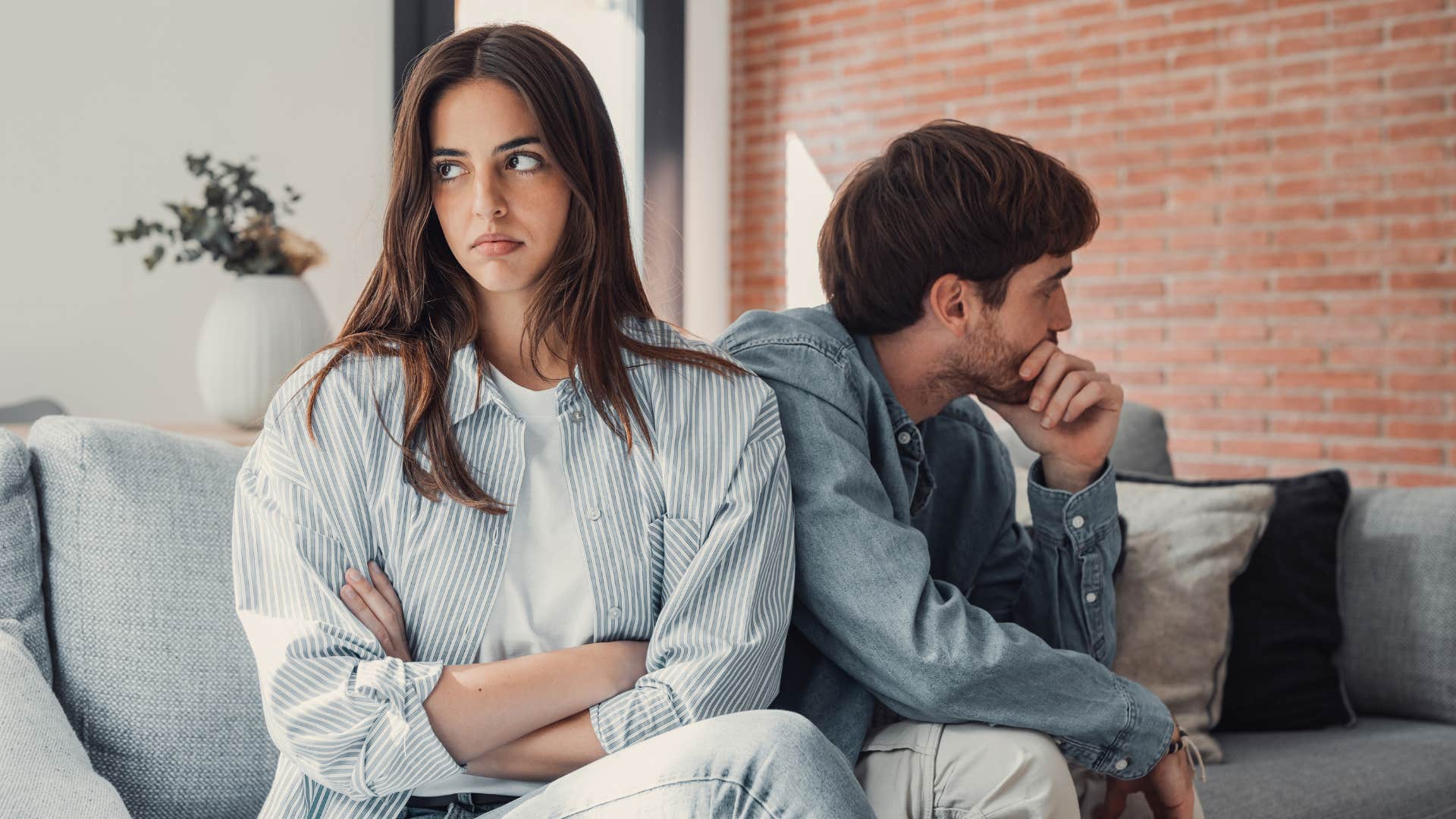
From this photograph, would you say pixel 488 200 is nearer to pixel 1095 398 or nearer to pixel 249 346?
pixel 1095 398

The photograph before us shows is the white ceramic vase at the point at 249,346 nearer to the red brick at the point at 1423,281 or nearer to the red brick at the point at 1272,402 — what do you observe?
the red brick at the point at 1272,402

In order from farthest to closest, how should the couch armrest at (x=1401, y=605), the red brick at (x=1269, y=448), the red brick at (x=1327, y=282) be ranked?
the red brick at (x=1269, y=448)
the red brick at (x=1327, y=282)
the couch armrest at (x=1401, y=605)

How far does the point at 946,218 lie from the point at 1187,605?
75cm

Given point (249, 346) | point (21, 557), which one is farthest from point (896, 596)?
point (249, 346)

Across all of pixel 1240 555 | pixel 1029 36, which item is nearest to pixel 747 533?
pixel 1240 555

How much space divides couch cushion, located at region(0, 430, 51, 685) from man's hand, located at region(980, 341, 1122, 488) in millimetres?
1117

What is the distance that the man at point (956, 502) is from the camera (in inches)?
47.9

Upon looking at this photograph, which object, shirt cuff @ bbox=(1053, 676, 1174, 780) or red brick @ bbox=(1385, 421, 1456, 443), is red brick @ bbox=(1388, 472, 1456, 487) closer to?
red brick @ bbox=(1385, 421, 1456, 443)

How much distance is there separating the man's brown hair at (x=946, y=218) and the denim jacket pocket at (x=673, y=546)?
0.41 m

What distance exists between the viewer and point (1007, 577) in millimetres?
1607

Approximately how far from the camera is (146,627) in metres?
1.36

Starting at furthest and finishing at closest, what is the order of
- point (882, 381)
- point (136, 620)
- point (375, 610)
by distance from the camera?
point (882, 381) → point (136, 620) → point (375, 610)

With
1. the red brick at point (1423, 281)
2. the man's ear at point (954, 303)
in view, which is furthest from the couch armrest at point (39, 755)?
the red brick at point (1423, 281)

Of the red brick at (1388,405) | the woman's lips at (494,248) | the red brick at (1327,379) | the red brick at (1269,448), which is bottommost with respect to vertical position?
the red brick at (1269,448)
